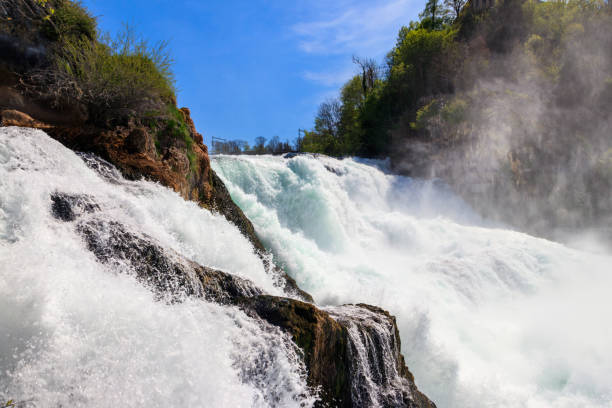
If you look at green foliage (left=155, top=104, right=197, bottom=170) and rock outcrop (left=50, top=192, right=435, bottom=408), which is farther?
green foliage (left=155, top=104, right=197, bottom=170)

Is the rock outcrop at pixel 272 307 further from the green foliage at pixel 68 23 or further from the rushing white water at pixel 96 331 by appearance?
the green foliage at pixel 68 23

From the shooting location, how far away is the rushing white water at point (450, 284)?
640cm

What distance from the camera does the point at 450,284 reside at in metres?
10.0

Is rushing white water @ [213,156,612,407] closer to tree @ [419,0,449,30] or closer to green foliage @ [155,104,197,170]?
green foliage @ [155,104,197,170]

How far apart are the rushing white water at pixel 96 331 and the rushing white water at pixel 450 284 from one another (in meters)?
4.35

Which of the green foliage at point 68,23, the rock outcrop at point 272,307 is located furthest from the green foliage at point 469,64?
the rock outcrop at point 272,307

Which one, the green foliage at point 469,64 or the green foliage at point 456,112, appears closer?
the green foliage at point 456,112

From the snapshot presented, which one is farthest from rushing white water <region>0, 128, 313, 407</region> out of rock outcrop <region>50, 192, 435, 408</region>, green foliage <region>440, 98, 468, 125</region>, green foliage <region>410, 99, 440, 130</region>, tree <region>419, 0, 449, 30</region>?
tree <region>419, 0, 449, 30</region>

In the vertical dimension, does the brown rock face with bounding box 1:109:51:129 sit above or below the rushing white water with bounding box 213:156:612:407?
above

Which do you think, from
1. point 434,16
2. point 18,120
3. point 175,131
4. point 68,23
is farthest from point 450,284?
point 434,16

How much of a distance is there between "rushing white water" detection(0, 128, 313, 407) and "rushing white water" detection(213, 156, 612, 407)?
4.35 meters

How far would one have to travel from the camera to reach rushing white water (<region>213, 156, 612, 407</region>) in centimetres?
640

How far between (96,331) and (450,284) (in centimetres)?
960

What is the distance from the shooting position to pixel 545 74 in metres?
20.6
